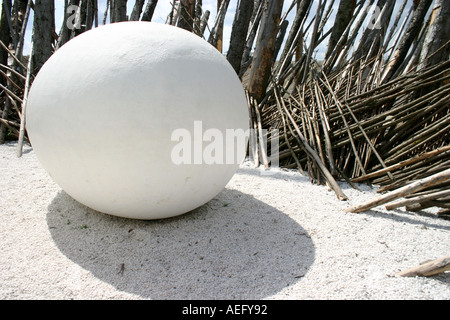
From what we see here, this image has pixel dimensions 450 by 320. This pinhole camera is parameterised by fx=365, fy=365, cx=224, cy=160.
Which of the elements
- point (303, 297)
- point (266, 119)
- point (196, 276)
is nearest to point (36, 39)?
point (266, 119)

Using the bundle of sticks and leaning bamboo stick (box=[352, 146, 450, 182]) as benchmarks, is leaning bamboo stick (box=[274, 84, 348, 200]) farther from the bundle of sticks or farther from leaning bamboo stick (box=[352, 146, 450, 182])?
leaning bamboo stick (box=[352, 146, 450, 182])

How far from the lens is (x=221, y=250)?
92.3 inches

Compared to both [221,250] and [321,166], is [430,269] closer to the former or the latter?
[221,250]

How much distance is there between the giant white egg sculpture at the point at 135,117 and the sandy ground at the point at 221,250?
30 centimetres

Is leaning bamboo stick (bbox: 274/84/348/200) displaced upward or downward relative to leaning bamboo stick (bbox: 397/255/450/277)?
downward

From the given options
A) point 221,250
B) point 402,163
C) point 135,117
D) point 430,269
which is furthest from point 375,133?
point 135,117

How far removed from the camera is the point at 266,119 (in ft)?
15.7

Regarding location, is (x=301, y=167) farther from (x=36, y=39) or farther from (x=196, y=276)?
(x=36, y=39)

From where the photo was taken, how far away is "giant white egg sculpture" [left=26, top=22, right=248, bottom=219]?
2.08 m

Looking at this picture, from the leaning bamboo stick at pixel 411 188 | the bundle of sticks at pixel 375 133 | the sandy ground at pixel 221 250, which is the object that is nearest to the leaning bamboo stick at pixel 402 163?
the bundle of sticks at pixel 375 133

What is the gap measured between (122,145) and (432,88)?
350cm

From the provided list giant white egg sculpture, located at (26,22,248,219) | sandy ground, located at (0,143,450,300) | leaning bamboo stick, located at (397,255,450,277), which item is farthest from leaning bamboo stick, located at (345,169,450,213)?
giant white egg sculpture, located at (26,22,248,219)

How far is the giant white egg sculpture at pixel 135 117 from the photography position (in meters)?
2.08

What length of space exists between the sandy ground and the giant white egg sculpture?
298 mm
